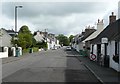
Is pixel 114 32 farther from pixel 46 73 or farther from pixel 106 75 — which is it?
pixel 46 73

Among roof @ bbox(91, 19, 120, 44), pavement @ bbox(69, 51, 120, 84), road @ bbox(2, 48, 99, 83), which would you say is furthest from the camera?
roof @ bbox(91, 19, 120, 44)

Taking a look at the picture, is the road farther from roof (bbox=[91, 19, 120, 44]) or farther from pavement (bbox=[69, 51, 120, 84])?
roof (bbox=[91, 19, 120, 44])

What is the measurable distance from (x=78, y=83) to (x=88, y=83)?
59cm

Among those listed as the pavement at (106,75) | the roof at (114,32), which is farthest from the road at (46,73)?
the roof at (114,32)

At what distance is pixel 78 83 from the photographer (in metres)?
15.1

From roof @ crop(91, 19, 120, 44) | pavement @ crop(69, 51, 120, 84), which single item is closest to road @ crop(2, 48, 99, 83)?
pavement @ crop(69, 51, 120, 84)

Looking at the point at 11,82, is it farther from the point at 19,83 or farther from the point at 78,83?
the point at 78,83

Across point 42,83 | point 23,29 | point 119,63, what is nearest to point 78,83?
point 42,83

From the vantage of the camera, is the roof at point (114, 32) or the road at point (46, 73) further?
the roof at point (114, 32)

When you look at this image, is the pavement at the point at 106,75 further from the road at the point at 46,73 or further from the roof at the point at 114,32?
the roof at the point at 114,32

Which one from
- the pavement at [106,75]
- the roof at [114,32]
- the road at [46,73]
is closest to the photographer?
the pavement at [106,75]

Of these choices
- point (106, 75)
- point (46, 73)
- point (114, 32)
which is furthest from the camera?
point (114, 32)

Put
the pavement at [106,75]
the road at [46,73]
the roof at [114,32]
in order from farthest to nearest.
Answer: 1. the roof at [114,32]
2. the road at [46,73]
3. the pavement at [106,75]

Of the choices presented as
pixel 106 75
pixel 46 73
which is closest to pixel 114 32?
pixel 106 75
